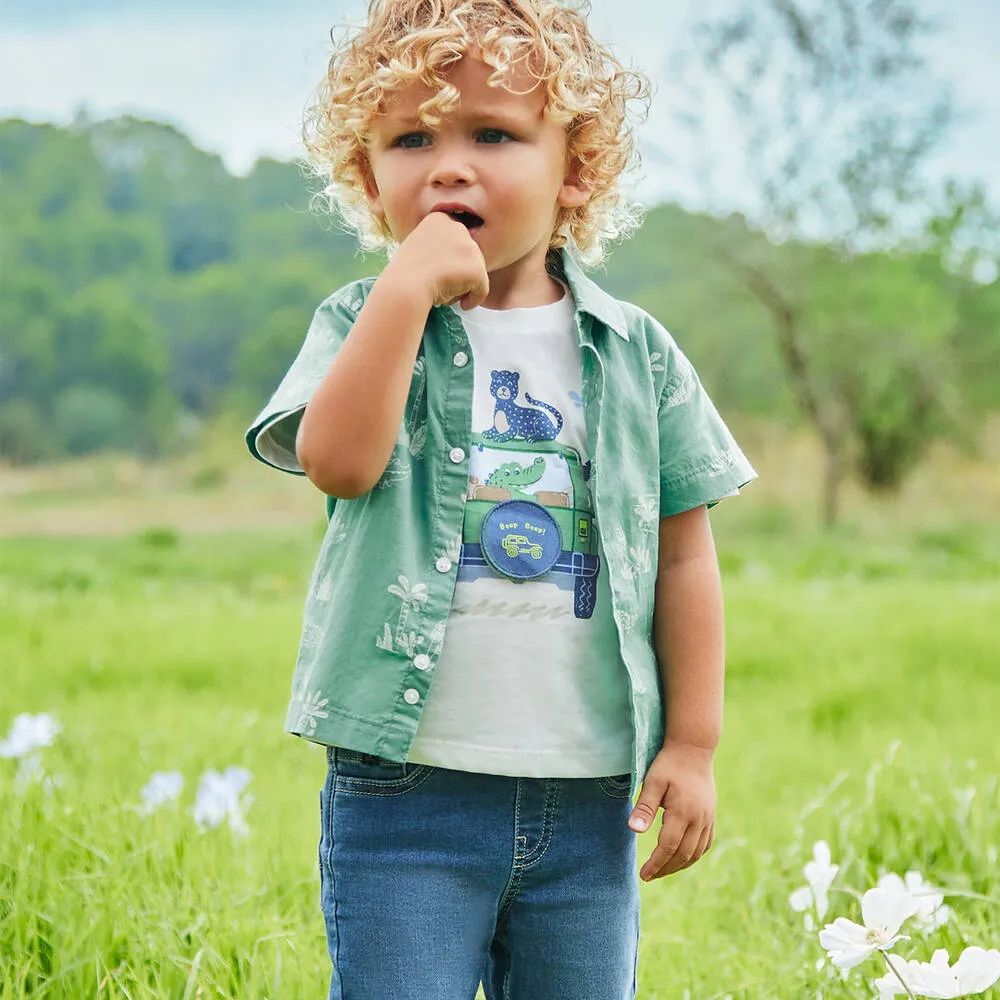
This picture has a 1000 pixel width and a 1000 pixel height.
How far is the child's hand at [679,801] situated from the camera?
5.37 feet

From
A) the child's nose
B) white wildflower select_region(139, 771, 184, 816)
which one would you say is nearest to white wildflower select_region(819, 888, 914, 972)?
the child's nose

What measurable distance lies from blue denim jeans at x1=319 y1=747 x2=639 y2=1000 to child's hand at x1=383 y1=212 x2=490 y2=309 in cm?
57

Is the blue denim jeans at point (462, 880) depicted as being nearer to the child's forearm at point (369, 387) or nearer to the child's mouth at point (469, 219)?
the child's forearm at point (369, 387)

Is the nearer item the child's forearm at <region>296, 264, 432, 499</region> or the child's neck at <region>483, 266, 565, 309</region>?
the child's forearm at <region>296, 264, 432, 499</region>

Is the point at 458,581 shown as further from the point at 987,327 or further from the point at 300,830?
the point at 987,327

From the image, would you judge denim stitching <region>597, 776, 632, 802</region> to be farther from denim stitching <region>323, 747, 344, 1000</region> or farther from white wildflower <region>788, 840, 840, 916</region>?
white wildflower <region>788, 840, 840, 916</region>

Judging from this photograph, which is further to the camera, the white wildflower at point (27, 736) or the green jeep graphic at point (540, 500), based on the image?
the white wildflower at point (27, 736)

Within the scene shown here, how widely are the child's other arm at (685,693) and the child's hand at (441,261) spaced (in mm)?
465

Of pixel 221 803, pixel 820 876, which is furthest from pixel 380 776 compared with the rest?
pixel 221 803

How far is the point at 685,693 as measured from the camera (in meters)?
1.68

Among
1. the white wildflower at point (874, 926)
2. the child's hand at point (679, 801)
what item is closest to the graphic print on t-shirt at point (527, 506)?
the child's hand at point (679, 801)

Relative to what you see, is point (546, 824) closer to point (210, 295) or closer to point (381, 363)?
point (381, 363)

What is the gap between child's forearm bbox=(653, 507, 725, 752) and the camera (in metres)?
1.67

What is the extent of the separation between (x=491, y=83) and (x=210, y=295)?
39.2 feet
